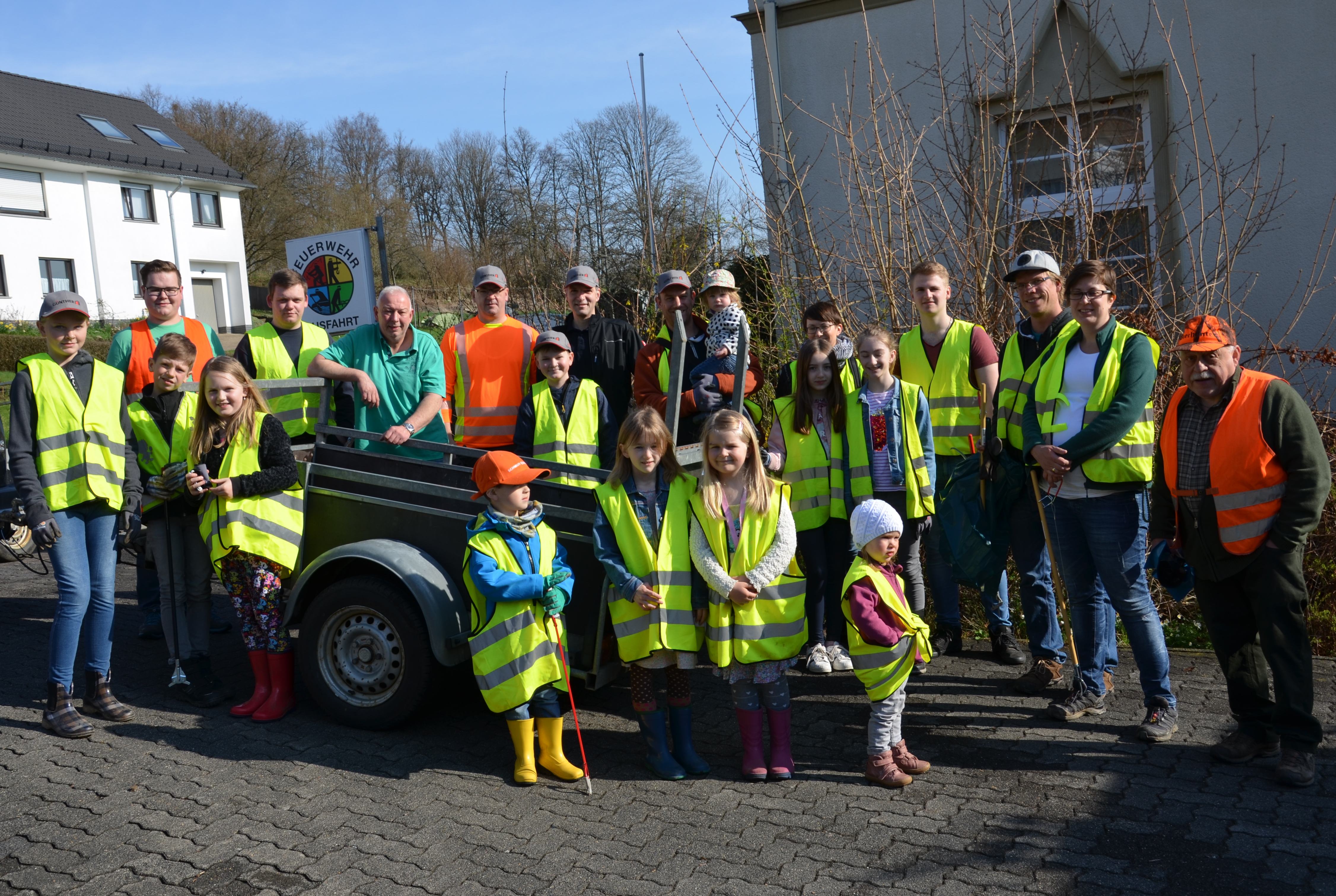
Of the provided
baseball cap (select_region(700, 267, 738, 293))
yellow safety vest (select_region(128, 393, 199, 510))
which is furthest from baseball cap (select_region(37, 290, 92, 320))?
baseball cap (select_region(700, 267, 738, 293))

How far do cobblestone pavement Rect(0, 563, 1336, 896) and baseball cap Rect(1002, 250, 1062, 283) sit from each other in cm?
208

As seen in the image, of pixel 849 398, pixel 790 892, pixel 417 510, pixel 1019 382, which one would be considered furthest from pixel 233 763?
pixel 1019 382

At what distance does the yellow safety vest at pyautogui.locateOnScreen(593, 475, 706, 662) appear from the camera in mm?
4082

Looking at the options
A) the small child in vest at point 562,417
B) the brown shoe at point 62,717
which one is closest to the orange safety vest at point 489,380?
the small child in vest at point 562,417

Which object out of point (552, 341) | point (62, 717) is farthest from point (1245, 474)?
point (62, 717)

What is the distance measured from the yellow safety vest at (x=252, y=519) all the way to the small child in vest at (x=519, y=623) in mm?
1182

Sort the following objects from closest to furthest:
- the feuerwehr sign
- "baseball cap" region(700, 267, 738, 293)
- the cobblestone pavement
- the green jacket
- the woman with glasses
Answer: the cobblestone pavement < the green jacket < the woman with glasses < "baseball cap" region(700, 267, 738, 293) < the feuerwehr sign

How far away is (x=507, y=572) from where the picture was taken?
4090 millimetres

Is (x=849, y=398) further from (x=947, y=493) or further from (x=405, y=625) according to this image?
(x=405, y=625)

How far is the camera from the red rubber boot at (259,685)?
16.0 ft

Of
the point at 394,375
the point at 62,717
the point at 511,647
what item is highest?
the point at 394,375

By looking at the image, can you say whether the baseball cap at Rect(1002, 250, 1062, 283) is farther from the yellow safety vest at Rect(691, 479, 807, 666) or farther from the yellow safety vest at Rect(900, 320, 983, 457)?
the yellow safety vest at Rect(691, 479, 807, 666)

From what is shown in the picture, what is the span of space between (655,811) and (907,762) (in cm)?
105

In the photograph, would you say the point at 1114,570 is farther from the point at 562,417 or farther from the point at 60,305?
the point at 60,305
